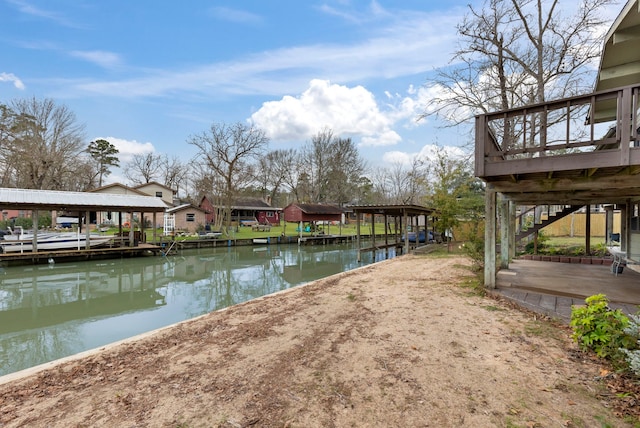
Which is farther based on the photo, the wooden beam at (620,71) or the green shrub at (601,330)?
the wooden beam at (620,71)

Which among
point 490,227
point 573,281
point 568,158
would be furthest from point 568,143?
point 573,281

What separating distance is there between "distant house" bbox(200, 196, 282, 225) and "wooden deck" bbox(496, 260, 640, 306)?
33209 mm

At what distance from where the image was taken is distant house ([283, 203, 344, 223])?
26922 mm

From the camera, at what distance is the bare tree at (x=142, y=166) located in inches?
1736

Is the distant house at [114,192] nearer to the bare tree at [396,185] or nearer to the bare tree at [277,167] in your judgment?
the bare tree at [277,167]

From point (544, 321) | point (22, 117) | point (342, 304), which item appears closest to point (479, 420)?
point (544, 321)

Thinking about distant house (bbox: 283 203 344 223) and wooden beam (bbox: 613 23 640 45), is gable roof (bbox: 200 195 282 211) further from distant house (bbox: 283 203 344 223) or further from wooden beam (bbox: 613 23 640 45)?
wooden beam (bbox: 613 23 640 45)

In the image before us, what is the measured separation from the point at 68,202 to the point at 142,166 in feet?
102

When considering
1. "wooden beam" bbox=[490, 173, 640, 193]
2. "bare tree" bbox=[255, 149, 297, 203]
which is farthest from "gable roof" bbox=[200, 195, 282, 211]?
"wooden beam" bbox=[490, 173, 640, 193]

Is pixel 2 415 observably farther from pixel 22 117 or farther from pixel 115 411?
pixel 22 117

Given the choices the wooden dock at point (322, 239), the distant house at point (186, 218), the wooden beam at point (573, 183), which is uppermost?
the wooden beam at point (573, 183)

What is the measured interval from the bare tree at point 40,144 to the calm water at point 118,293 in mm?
14804

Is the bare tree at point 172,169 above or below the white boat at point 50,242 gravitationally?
above

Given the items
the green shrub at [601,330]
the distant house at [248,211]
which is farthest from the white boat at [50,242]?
the green shrub at [601,330]
